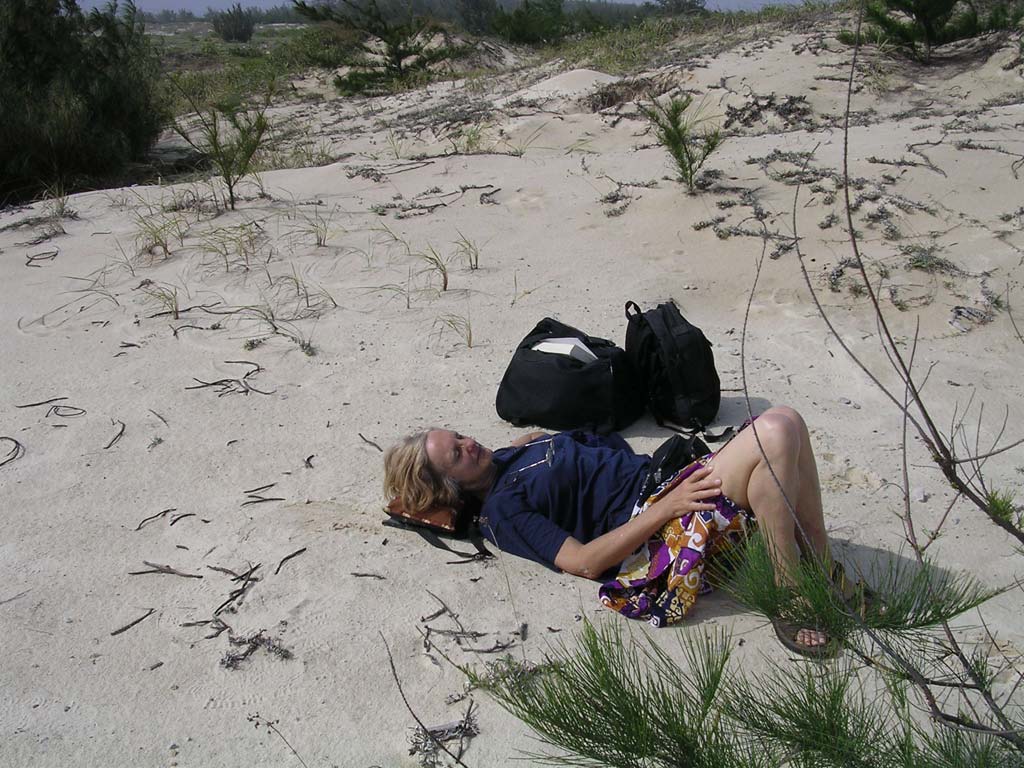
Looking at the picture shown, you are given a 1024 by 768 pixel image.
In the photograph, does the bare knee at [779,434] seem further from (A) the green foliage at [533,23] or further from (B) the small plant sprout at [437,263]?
(A) the green foliage at [533,23]

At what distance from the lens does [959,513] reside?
2891 millimetres

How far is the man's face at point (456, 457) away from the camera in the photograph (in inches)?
110

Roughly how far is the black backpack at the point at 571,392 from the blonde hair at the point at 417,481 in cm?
75

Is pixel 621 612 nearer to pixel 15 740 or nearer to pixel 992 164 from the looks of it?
pixel 15 740

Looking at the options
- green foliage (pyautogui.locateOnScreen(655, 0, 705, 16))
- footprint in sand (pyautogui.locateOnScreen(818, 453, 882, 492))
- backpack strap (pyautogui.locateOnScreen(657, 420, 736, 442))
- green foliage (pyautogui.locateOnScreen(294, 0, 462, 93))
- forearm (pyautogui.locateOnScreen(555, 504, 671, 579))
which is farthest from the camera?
green foliage (pyautogui.locateOnScreen(655, 0, 705, 16))

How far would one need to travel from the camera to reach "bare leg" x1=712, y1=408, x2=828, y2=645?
233cm

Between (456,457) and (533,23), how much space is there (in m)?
16.3

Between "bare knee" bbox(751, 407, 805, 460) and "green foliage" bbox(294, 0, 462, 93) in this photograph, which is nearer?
"bare knee" bbox(751, 407, 805, 460)

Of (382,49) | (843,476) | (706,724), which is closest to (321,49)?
(382,49)

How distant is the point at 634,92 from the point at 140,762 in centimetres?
801

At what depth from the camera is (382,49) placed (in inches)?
600

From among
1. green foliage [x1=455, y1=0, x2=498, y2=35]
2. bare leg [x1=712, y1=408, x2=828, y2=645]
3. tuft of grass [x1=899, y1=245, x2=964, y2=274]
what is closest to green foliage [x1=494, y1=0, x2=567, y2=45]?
green foliage [x1=455, y1=0, x2=498, y2=35]

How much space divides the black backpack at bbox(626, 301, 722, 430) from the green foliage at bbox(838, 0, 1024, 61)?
6.25m

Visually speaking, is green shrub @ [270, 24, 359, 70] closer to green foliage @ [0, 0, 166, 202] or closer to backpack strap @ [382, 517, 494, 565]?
green foliage @ [0, 0, 166, 202]
